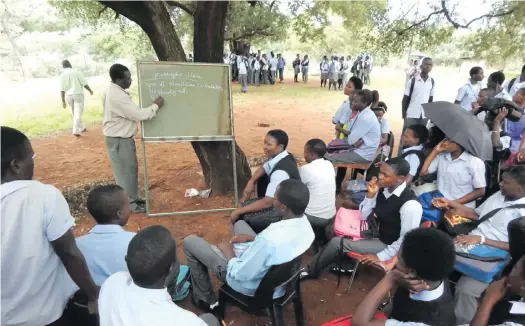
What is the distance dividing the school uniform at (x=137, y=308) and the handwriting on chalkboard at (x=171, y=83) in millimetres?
3319

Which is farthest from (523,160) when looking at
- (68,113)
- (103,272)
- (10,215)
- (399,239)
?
(68,113)

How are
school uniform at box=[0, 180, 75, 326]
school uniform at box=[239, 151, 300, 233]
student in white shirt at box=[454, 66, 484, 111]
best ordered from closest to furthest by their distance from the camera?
1. school uniform at box=[0, 180, 75, 326]
2. school uniform at box=[239, 151, 300, 233]
3. student in white shirt at box=[454, 66, 484, 111]

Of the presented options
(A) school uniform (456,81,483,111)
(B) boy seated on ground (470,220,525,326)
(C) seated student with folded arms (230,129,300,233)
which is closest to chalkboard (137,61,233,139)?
(C) seated student with folded arms (230,129,300,233)

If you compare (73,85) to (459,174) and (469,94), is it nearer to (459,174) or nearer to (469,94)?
(459,174)

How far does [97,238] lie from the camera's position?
6.95 ft

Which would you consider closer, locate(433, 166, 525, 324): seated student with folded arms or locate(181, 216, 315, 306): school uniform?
locate(181, 216, 315, 306): school uniform

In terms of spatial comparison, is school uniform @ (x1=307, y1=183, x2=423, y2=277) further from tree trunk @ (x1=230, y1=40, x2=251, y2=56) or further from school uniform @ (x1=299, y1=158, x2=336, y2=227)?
tree trunk @ (x1=230, y1=40, x2=251, y2=56)

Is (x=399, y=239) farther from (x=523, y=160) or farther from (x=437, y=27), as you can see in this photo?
→ (x=437, y=27)

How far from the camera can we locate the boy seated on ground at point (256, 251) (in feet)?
7.22

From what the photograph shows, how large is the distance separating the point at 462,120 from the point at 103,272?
10.8ft

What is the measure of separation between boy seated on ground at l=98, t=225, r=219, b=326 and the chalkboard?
9.92ft

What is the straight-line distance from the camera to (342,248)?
3.00 m

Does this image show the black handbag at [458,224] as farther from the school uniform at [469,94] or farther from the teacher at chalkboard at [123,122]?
the school uniform at [469,94]

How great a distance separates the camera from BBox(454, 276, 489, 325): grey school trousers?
2.42m
